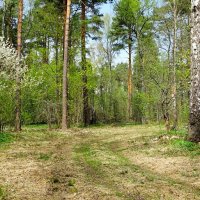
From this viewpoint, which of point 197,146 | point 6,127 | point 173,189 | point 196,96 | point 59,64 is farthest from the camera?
point 59,64

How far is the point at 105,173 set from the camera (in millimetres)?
7555

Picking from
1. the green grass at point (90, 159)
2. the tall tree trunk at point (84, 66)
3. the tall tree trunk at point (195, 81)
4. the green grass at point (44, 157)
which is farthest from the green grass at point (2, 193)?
the tall tree trunk at point (84, 66)

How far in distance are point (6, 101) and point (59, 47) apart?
12448 mm

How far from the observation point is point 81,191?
5.89 metres

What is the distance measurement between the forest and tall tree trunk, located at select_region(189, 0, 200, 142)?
0.03 m

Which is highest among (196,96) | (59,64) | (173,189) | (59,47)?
(59,47)

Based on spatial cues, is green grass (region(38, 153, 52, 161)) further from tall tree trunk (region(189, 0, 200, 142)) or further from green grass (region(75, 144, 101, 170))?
tall tree trunk (region(189, 0, 200, 142))

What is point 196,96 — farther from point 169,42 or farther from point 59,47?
point 59,47

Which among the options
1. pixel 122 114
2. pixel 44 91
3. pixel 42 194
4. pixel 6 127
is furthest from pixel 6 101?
pixel 122 114

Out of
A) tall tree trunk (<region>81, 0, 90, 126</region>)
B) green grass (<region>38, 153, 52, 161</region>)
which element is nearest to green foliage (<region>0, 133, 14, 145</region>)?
green grass (<region>38, 153, 52, 161</region>)

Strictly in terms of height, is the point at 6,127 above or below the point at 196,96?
below

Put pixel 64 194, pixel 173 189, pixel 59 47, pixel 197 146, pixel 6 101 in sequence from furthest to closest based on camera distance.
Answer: pixel 59 47
pixel 6 101
pixel 197 146
pixel 173 189
pixel 64 194

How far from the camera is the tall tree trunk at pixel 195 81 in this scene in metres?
11.1

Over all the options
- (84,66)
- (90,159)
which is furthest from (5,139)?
(84,66)
